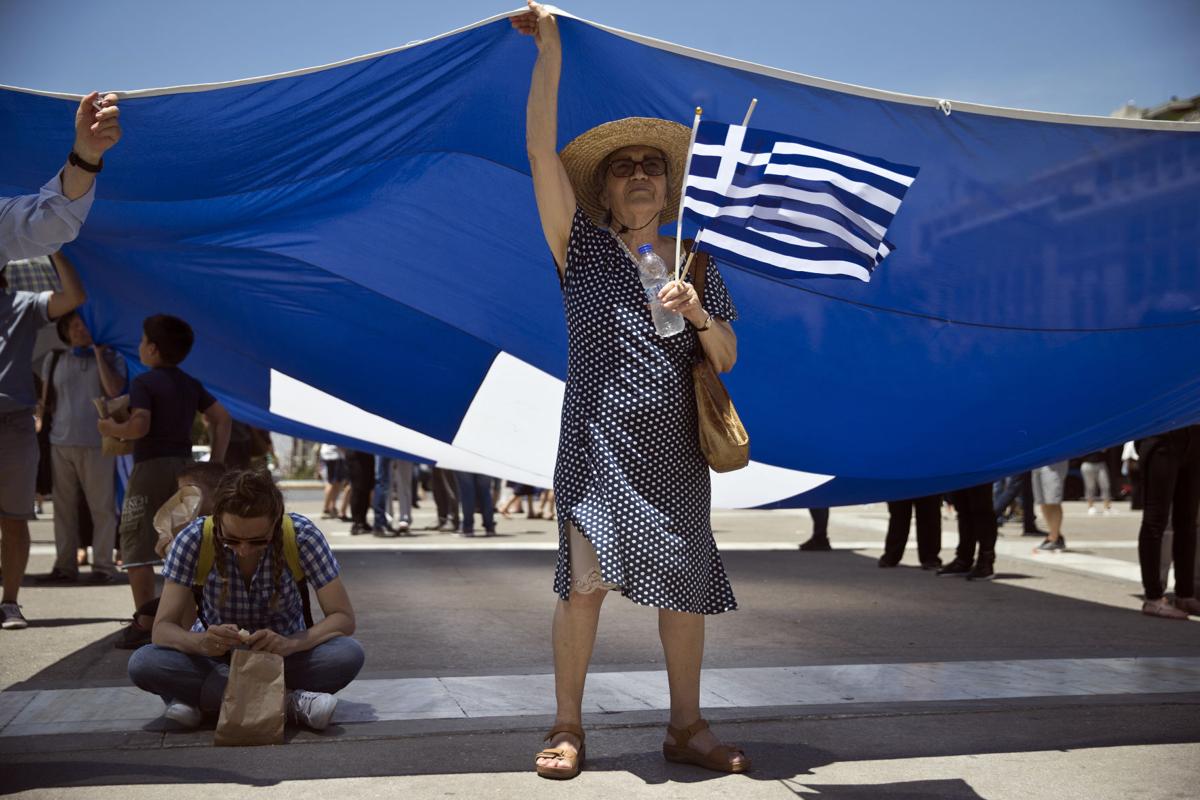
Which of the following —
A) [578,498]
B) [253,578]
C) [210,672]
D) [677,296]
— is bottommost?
[210,672]

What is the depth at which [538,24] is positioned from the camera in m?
3.75

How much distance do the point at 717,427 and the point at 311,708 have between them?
5.39 ft

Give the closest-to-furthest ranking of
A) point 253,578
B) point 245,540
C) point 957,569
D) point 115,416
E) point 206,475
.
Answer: point 245,540, point 253,578, point 206,475, point 115,416, point 957,569

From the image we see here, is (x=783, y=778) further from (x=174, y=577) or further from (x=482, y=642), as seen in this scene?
(x=482, y=642)

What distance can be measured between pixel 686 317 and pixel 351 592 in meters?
5.38

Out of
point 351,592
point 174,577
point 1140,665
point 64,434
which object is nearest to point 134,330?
point 64,434

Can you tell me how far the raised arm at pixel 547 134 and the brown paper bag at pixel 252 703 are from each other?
164cm

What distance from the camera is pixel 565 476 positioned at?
146 inches

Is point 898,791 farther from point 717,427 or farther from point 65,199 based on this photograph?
point 65,199

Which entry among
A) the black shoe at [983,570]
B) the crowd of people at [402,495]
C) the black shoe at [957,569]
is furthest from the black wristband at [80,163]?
the crowd of people at [402,495]

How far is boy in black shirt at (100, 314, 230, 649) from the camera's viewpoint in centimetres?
582

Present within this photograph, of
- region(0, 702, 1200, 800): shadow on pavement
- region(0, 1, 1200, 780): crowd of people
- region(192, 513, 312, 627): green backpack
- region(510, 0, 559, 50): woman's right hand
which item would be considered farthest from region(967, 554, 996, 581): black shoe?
region(510, 0, 559, 50): woman's right hand

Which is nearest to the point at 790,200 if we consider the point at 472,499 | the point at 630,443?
the point at 630,443

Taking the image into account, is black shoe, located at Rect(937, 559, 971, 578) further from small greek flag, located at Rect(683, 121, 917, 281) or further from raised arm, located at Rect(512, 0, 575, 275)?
raised arm, located at Rect(512, 0, 575, 275)
